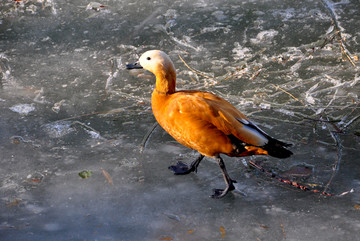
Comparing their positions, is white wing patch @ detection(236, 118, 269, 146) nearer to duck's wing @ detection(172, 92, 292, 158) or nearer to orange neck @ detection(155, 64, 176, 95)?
duck's wing @ detection(172, 92, 292, 158)

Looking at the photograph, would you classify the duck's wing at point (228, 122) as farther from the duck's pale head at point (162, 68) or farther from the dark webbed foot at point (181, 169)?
the dark webbed foot at point (181, 169)

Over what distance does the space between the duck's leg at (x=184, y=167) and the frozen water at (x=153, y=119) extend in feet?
0.17

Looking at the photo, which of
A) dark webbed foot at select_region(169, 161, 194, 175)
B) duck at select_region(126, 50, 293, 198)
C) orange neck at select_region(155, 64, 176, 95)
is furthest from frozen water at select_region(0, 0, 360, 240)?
orange neck at select_region(155, 64, 176, 95)

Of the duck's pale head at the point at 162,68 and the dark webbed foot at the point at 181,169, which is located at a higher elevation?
the duck's pale head at the point at 162,68

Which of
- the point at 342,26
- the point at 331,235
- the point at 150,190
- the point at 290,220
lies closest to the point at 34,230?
the point at 150,190

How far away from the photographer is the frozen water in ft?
9.48

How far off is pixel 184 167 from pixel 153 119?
802 millimetres

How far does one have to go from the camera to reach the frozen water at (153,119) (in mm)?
2891

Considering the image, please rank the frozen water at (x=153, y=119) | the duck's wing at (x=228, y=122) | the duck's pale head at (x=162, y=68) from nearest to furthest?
1. the frozen water at (x=153, y=119)
2. the duck's wing at (x=228, y=122)
3. the duck's pale head at (x=162, y=68)

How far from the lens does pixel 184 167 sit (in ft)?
11.0

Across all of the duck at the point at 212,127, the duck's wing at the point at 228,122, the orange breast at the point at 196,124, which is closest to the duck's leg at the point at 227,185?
the duck at the point at 212,127

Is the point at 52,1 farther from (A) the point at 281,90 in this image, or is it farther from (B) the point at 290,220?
(B) the point at 290,220

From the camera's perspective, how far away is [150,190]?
10.4ft

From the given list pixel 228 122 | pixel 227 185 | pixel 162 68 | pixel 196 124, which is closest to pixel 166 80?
pixel 162 68
